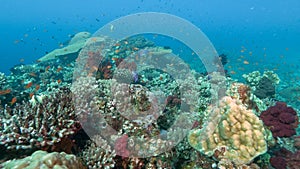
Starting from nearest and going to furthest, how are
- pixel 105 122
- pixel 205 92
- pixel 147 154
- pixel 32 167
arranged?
pixel 32 167
pixel 147 154
pixel 105 122
pixel 205 92

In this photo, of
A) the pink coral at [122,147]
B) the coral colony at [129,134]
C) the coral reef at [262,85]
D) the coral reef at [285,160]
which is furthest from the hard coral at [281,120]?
the coral reef at [262,85]

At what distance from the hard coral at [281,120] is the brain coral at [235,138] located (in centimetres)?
137

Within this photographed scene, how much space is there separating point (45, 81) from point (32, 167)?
11.0m

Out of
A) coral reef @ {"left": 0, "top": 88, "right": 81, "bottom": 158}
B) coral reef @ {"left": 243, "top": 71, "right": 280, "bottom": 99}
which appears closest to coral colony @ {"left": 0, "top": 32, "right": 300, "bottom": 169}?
coral reef @ {"left": 0, "top": 88, "right": 81, "bottom": 158}

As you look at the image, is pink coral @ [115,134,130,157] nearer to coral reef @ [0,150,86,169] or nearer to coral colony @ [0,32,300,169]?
coral colony @ [0,32,300,169]

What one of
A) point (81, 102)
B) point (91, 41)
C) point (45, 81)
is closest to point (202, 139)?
point (81, 102)

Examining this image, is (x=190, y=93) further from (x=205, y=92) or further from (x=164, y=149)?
(x=164, y=149)

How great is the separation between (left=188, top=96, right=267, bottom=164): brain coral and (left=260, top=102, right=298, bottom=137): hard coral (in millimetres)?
1367

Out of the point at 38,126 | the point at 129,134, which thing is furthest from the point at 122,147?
the point at 38,126

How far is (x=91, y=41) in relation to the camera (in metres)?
15.9

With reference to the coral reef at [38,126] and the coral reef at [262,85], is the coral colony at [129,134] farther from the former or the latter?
the coral reef at [262,85]

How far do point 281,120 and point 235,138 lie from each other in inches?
79.5

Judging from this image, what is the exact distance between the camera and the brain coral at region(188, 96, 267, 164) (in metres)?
4.08

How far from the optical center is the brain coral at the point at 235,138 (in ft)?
13.4
